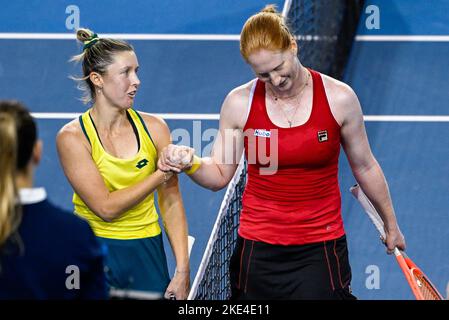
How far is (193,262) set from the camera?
24.2 feet

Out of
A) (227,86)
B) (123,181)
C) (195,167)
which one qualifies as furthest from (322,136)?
(227,86)

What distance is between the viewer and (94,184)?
16.7 feet

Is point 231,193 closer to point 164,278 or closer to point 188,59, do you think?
point 164,278

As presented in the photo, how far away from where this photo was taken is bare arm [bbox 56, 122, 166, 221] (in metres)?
5.05

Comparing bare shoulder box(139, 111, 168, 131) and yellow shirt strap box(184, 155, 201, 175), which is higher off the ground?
bare shoulder box(139, 111, 168, 131)

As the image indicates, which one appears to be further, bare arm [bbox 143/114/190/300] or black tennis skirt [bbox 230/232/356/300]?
bare arm [bbox 143/114/190/300]

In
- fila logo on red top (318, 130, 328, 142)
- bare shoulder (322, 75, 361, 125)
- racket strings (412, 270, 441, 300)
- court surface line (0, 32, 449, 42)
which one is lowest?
racket strings (412, 270, 441, 300)

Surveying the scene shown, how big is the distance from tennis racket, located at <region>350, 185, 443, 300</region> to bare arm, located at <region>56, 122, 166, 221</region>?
3.66 feet

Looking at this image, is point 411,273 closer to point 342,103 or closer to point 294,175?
point 294,175

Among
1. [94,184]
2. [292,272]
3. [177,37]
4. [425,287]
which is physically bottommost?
[425,287]

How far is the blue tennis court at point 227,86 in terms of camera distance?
25.3 ft

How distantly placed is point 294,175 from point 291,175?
14mm

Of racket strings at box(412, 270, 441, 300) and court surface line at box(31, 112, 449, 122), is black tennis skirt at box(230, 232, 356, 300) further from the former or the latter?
court surface line at box(31, 112, 449, 122)

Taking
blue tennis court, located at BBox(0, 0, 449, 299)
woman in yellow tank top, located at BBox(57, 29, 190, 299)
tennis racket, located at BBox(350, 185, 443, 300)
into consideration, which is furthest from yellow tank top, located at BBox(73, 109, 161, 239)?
blue tennis court, located at BBox(0, 0, 449, 299)
